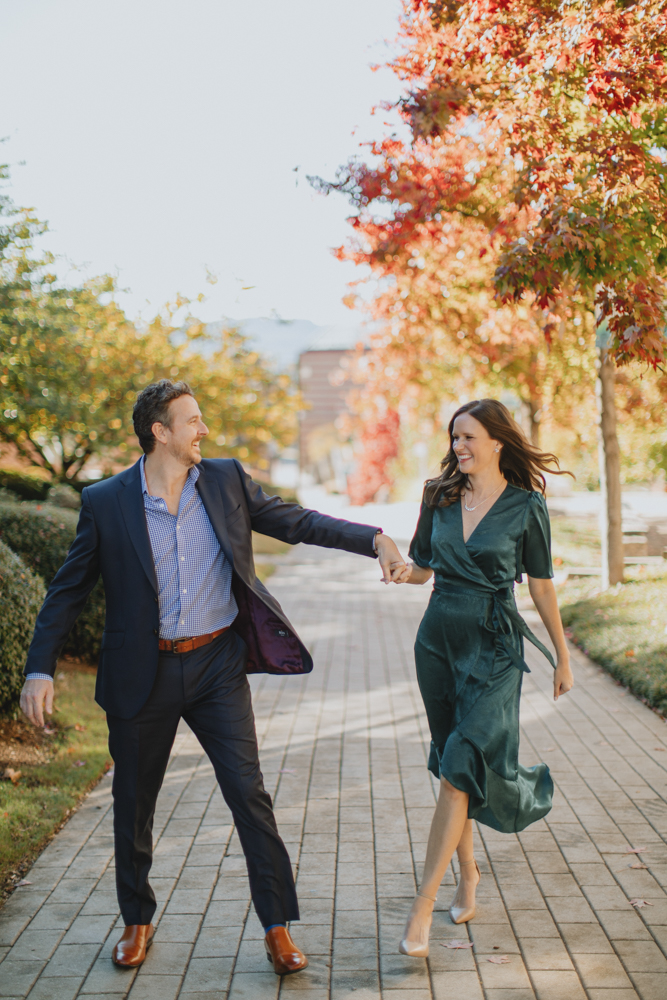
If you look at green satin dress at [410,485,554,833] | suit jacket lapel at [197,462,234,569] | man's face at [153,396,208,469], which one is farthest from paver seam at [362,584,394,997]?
man's face at [153,396,208,469]

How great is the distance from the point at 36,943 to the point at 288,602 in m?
9.66

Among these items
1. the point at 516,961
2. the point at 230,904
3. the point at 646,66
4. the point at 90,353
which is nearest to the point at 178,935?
the point at 230,904

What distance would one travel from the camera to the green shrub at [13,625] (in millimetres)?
5309

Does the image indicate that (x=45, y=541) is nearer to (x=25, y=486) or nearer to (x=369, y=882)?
(x=369, y=882)

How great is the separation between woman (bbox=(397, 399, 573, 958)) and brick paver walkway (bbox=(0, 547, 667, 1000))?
0.91ft

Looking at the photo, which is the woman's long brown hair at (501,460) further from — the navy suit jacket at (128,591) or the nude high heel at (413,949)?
the nude high heel at (413,949)

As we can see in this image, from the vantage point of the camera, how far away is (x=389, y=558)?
3.50 m

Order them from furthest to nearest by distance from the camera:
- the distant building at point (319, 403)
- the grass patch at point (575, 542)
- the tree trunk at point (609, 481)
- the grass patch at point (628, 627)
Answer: the distant building at point (319, 403) < the grass patch at point (575, 542) < the tree trunk at point (609, 481) < the grass patch at point (628, 627)

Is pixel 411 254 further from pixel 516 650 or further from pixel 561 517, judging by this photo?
pixel 561 517

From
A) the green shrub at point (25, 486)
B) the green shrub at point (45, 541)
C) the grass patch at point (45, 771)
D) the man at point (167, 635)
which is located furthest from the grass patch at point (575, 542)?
the man at point (167, 635)

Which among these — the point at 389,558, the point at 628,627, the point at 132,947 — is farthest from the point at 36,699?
the point at 628,627

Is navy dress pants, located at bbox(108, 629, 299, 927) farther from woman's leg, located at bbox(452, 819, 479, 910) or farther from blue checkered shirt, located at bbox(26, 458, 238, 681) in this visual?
woman's leg, located at bbox(452, 819, 479, 910)

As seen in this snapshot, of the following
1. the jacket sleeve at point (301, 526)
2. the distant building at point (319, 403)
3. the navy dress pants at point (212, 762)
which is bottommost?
the navy dress pants at point (212, 762)

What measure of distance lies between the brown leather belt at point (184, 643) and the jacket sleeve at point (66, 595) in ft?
1.12
